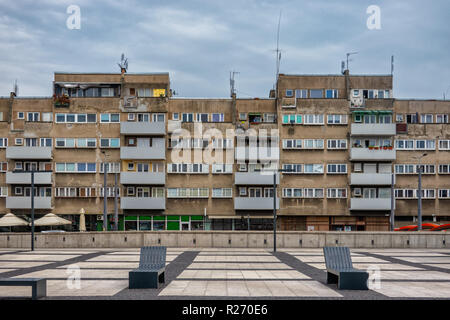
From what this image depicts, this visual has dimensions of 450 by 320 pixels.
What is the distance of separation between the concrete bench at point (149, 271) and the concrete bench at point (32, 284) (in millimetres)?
3021

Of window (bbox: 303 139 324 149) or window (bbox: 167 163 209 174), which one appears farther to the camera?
window (bbox: 303 139 324 149)

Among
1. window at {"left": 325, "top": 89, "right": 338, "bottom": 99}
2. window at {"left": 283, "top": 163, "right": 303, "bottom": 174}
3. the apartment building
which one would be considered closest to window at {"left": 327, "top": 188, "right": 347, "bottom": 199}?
the apartment building

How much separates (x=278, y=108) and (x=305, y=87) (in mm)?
4639

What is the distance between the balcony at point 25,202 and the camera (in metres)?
60.3

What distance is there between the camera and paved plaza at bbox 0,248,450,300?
55.2 ft

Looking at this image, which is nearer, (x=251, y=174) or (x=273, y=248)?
(x=273, y=248)

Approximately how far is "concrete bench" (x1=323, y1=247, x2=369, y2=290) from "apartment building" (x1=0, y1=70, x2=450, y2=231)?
1640 inches

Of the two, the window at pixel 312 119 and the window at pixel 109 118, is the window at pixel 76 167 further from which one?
the window at pixel 312 119

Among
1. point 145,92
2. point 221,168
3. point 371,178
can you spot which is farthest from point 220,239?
point 145,92

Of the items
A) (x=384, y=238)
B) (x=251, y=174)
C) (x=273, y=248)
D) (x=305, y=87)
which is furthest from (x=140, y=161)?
(x=384, y=238)

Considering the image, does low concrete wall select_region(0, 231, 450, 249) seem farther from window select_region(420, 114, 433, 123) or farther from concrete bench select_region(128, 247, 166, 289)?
window select_region(420, 114, 433, 123)
